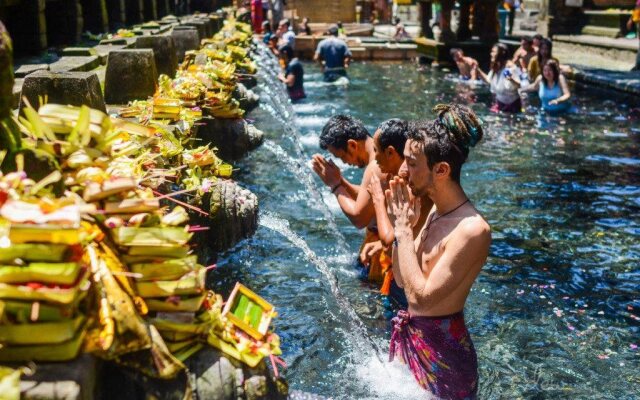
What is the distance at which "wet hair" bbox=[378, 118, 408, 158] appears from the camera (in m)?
4.50

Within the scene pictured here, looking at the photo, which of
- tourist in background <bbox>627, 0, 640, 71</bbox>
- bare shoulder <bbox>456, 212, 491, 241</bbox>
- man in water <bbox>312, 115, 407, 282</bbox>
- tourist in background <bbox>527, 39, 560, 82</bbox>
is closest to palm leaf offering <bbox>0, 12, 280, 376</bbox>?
bare shoulder <bbox>456, 212, 491, 241</bbox>

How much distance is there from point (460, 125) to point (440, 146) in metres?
0.13

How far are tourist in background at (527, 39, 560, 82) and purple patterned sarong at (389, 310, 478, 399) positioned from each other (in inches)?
474

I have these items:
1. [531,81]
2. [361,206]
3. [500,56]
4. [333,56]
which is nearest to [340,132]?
[361,206]

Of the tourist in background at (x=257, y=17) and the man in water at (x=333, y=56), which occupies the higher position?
the tourist in background at (x=257, y=17)

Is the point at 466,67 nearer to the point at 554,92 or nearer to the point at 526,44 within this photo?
the point at 526,44

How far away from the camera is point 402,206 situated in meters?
3.39

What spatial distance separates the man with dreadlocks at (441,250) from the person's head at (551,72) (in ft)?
34.7

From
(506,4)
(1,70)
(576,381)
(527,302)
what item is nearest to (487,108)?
(527,302)

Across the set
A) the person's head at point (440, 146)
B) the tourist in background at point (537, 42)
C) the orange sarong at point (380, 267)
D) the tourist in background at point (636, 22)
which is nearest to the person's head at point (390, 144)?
the orange sarong at point (380, 267)

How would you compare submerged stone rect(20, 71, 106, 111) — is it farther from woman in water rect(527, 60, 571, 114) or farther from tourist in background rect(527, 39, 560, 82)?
tourist in background rect(527, 39, 560, 82)

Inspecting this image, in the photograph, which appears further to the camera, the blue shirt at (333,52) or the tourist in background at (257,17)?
the tourist in background at (257,17)

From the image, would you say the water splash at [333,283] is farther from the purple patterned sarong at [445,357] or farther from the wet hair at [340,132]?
the wet hair at [340,132]

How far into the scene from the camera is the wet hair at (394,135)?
14.8 ft
